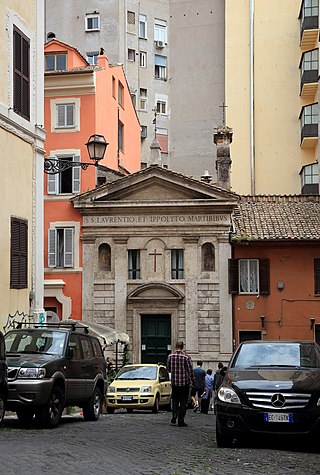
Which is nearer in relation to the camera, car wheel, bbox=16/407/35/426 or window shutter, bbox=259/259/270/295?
car wheel, bbox=16/407/35/426

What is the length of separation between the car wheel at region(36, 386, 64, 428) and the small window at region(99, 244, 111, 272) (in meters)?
21.4

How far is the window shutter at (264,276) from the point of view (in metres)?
36.1

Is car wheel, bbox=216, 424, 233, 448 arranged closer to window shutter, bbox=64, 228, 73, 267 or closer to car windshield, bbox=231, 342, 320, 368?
car windshield, bbox=231, 342, 320, 368

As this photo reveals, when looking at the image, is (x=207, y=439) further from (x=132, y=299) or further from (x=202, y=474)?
(x=132, y=299)

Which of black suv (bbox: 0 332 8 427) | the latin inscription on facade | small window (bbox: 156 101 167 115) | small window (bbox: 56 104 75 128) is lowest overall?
black suv (bbox: 0 332 8 427)

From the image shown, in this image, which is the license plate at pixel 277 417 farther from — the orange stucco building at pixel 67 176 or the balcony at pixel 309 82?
the balcony at pixel 309 82

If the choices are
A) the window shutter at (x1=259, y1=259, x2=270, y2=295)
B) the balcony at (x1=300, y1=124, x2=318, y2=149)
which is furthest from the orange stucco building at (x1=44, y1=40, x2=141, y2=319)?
the balcony at (x1=300, y1=124, x2=318, y2=149)

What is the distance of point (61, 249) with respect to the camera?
37.7 meters

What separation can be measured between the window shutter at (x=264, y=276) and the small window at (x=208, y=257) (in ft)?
6.59

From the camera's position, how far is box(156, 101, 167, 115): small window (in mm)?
58119

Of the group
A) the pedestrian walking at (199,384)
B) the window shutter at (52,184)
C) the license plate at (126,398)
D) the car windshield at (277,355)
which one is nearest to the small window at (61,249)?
the window shutter at (52,184)

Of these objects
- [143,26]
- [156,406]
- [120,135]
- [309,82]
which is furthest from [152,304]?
[143,26]

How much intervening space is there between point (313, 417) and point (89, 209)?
26.0 meters

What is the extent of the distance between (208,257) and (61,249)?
6180 millimetres
